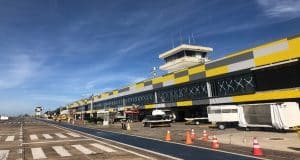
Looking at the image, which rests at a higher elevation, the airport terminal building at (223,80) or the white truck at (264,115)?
the airport terminal building at (223,80)

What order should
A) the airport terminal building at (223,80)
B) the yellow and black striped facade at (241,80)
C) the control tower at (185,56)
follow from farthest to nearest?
the control tower at (185,56), the airport terminal building at (223,80), the yellow and black striped facade at (241,80)

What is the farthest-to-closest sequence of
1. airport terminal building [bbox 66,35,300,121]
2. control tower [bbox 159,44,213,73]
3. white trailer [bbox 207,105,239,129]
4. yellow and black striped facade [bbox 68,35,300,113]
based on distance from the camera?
1. control tower [bbox 159,44,213,73]
2. white trailer [bbox 207,105,239,129]
3. airport terminal building [bbox 66,35,300,121]
4. yellow and black striped facade [bbox 68,35,300,113]

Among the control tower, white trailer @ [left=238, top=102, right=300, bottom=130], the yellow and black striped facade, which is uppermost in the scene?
the control tower

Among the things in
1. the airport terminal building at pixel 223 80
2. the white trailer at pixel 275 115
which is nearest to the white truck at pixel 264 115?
the white trailer at pixel 275 115

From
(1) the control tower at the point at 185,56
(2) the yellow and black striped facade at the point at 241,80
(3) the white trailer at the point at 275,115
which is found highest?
(1) the control tower at the point at 185,56

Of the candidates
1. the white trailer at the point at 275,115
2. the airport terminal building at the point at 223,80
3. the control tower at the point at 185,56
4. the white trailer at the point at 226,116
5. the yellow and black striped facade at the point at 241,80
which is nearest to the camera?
the white trailer at the point at 275,115

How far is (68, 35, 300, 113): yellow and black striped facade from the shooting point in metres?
34.7

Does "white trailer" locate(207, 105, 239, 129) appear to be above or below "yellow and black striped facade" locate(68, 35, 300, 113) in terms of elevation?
below

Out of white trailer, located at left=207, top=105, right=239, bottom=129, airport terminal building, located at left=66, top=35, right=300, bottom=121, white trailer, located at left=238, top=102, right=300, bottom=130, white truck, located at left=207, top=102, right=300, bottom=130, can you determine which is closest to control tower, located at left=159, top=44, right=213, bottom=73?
airport terminal building, located at left=66, top=35, right=300, bottom=121

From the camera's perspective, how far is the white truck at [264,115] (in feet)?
95.0

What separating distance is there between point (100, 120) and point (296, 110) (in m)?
53.1

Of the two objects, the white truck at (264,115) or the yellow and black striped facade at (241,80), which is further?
the yellow and black striped facade at (241,80)

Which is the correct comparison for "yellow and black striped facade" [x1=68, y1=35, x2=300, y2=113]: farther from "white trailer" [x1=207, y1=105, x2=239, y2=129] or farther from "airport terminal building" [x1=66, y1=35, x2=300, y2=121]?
"white trailer" [x1=207, y1=105, x2=239, y2=129]

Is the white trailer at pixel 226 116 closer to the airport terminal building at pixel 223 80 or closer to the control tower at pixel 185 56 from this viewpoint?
the airport terminal building at pixel 223 80
